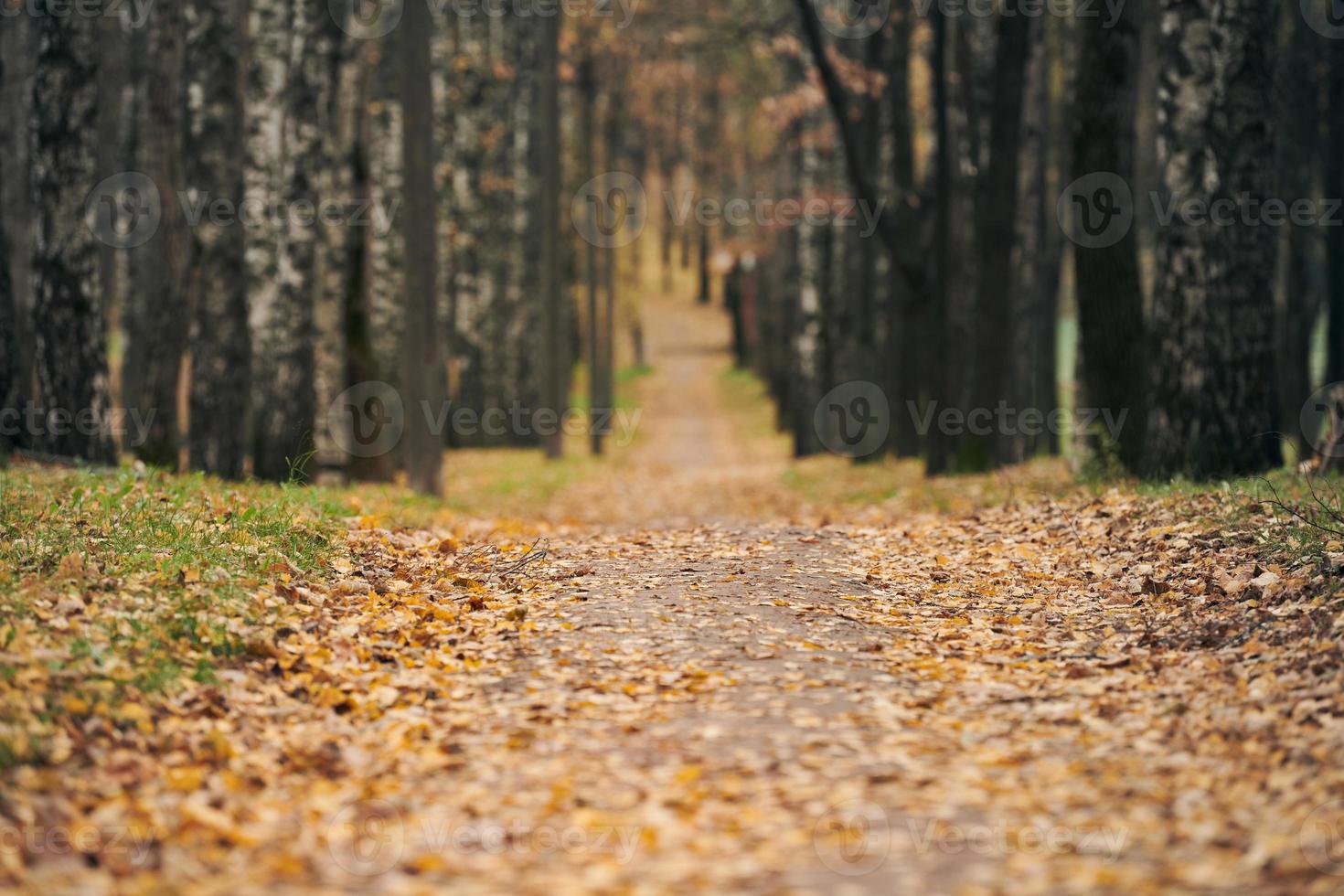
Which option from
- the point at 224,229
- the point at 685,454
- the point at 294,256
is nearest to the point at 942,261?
the point at 294,256

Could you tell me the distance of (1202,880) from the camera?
432cm

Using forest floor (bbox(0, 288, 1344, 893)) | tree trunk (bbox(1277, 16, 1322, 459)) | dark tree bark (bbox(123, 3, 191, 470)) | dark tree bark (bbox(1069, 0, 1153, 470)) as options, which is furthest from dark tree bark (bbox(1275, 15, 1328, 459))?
dark tree bark (bbox(123, 3, 191, 470))

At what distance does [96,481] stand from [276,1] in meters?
6.87

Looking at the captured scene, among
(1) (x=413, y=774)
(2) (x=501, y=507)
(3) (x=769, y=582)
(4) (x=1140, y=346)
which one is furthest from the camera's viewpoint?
(2) (x=501, y=507)

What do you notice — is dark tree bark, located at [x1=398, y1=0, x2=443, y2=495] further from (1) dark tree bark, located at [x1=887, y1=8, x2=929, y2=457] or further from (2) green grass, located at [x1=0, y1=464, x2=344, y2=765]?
(1) dark tree bark, located at [x1=887, y1=8, x2=929, y2=457]

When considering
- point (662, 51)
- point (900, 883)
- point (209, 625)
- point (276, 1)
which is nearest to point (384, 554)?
point (209, 625)

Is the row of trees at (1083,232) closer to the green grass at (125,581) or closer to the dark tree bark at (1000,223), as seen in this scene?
the dark tree bark at (1000,223)

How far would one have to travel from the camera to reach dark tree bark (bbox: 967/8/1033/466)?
14805 mm

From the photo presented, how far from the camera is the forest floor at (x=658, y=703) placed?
467cm

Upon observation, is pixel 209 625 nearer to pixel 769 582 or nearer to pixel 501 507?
pixel 769 582

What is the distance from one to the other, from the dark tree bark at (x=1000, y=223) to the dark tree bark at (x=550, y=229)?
1016 centimetres

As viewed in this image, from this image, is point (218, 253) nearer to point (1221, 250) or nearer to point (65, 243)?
point (65, 243)

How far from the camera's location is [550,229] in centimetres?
2348

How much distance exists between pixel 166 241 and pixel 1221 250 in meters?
9.64
